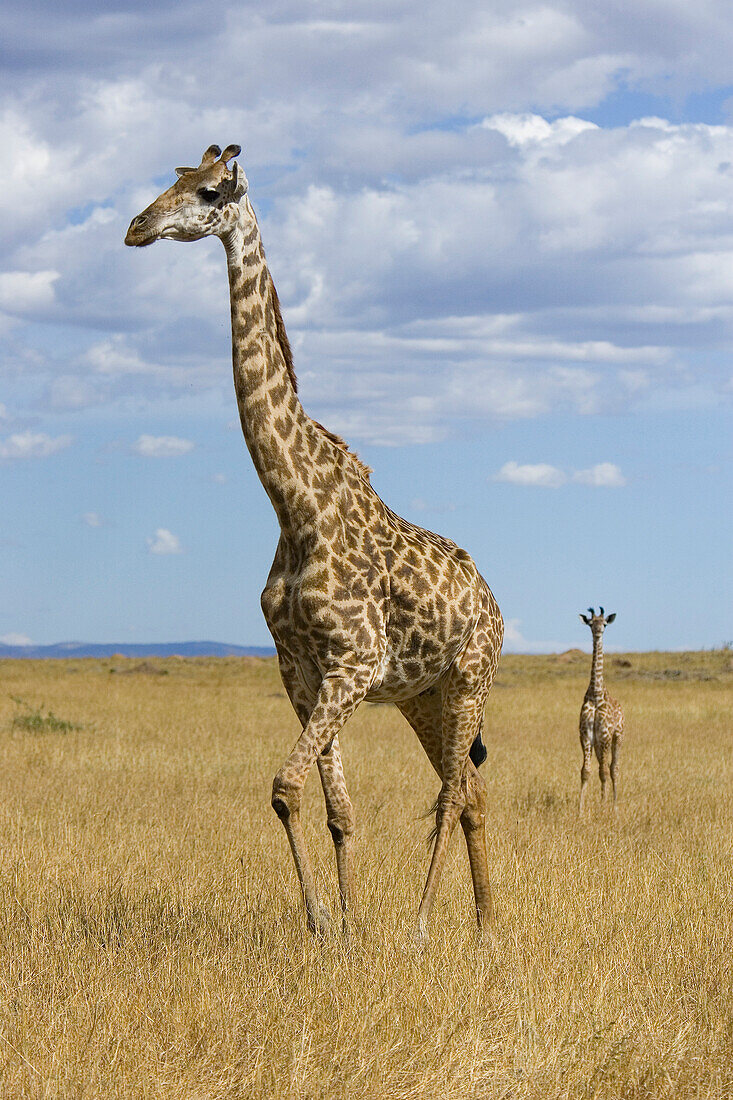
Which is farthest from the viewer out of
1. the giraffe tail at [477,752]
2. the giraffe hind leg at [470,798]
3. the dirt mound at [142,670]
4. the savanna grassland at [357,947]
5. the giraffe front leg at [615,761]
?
the dirt mound at [142,670]

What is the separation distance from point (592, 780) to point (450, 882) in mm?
6024

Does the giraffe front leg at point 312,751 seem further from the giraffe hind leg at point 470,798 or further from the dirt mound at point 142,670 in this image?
the dirt mound at point 142,670

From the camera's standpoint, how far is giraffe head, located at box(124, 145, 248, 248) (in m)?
5.82

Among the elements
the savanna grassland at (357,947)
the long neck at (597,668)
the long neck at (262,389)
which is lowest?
the savanna grassland at (357,947)

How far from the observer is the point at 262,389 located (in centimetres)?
630

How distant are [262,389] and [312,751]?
189 centimetres

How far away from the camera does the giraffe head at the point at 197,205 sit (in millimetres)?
5824

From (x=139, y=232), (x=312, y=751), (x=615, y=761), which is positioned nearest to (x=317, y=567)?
(x=312, y=751)

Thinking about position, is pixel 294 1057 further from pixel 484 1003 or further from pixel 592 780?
pixel 592 780

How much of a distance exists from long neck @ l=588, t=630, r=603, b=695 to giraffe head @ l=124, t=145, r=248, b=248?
9767 mm

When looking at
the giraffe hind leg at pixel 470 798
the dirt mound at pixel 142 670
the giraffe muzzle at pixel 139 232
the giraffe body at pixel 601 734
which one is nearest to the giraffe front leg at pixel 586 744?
the giraffe body at pixel 601 734

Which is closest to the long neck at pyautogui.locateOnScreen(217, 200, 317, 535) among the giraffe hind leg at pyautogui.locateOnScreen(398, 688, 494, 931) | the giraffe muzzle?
the giraffe muzzle

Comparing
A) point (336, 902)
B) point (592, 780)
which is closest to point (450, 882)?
point (336, 902)

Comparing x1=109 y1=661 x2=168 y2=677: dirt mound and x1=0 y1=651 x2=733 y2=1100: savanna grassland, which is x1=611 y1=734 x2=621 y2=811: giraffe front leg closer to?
x1=0 y1=651 x2=733 y2=1100: savanna grassland
